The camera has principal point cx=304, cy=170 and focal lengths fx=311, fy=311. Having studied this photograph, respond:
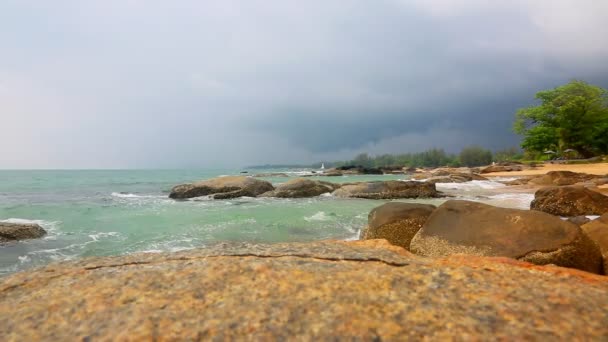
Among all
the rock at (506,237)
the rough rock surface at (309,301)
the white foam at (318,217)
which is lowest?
the white foam at (318,217)

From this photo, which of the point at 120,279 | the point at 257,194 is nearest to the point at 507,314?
the point at 120,279

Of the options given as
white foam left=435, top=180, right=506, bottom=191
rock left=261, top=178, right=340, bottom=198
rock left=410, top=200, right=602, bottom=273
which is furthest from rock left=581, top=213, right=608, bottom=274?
white foam left=435, top=180, right=506, bottom=191

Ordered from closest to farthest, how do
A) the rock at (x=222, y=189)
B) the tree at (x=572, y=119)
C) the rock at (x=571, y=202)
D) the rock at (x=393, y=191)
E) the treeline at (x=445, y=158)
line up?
the rock at (x=571, y=202)
the rock at (x=393, y=191)
the rock at (x=222, y=189)
the tree at (x=572, y=119)
the treeline at (x=445, y=158)

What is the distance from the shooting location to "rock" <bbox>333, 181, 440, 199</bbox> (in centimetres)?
1697

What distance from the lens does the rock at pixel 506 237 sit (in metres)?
3.96

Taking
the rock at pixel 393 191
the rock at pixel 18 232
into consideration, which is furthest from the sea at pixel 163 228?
the rock at pixel 393 191

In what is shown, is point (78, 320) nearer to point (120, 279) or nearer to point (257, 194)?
point (120, 279)

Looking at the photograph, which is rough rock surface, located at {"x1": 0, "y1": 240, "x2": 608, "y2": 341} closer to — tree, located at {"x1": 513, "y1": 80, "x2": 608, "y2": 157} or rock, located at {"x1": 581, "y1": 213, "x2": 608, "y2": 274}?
rock, located at {"x1": 581, "y1": 213, "x2": 608, "y2": 274}

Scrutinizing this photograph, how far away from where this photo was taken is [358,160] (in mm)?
172125

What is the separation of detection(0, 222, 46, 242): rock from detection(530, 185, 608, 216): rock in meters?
14.7

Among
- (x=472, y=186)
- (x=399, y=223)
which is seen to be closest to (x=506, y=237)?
(x=399, y=223)

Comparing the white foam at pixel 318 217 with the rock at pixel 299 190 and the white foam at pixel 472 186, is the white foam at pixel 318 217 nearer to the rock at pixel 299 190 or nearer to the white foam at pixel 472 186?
the rock at pixel 299 190

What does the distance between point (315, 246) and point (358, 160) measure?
565ft

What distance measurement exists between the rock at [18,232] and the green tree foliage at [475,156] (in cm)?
10745
